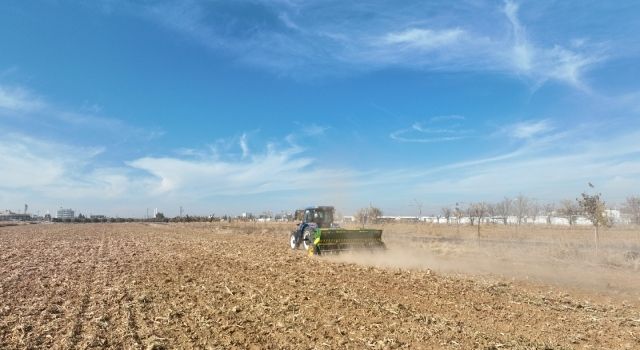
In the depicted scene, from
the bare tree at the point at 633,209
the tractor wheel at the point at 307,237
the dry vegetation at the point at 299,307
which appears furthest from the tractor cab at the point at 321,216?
the bare tree at the point at 633,209

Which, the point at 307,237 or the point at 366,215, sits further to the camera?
the point at 366,215

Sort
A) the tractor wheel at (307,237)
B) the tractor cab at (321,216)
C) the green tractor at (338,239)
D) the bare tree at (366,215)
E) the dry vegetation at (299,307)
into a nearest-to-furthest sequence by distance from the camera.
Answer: the dry vegetation at (299,307) → the green tractor at (338,239) → the tractor wheel at (307,237) → the tractor cab at (321,216) → the bare tree at (366,215)

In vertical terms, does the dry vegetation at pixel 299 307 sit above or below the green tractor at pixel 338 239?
below

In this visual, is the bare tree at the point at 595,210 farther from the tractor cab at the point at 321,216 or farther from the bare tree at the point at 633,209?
the bare tree at the point at 633,209

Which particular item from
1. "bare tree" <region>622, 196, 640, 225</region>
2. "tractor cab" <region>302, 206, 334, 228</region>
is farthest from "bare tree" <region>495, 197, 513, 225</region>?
"tractor cab" <region>302, 206, 334, 228</region>

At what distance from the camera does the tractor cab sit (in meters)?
25.8

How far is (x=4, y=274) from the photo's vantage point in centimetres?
1555

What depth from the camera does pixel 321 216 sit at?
25.8 m

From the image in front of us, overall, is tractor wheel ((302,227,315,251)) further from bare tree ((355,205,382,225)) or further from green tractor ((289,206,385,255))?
bare tree ((355,205,382,225))

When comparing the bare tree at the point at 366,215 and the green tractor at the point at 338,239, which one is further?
the bare tree at the point at 366,215

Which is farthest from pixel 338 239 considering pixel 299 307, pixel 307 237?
pixel 299 307

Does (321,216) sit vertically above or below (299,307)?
above

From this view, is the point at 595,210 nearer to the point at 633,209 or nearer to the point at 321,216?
the point at 321,216

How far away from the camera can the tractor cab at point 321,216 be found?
2580 centimetres
